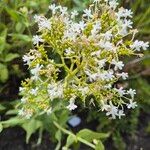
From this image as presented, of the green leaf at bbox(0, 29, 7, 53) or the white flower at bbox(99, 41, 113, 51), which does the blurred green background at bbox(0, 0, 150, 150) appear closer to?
the green leaf at bbox(0, 29, 7, 53)

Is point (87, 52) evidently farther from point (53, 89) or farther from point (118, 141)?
point (118, 141)

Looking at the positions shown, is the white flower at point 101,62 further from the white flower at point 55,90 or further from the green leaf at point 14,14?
the green leaf at point 14,14

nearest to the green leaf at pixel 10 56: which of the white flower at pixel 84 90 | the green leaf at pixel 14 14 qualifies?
the green leaf at pixel 14 14

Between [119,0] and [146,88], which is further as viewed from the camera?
[146,88]

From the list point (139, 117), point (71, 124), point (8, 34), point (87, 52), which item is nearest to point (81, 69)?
point (87, 52)

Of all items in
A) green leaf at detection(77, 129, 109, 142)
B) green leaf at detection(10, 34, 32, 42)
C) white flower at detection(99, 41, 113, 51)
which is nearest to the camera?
white flower at detection(99, 41, 113, 51)

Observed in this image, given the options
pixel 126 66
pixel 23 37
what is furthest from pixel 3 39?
pixel 126 66

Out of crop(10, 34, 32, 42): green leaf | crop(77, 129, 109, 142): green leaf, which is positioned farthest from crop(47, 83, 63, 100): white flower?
crop(10, 34, 32, 42): green leaf
